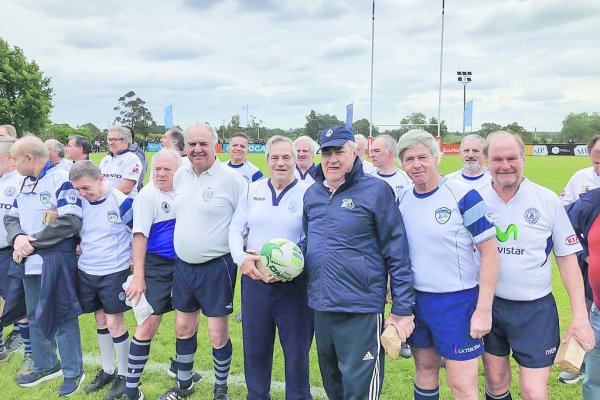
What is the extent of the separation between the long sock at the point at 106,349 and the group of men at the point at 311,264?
0.01m

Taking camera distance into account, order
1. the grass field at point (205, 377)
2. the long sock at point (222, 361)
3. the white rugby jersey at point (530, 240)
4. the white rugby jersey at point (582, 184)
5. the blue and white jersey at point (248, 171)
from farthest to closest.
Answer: the blue and white jersey at point (248, 171) → the white rugby jersey at point (582, 184) → the grass field at point (205, 377) → the long sock at point (222, 361) → the white rugby jersey at point (530, 240)

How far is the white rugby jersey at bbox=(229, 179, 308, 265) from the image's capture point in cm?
344

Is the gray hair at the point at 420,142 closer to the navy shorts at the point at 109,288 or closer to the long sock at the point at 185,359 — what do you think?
the long sock at the point at 185,359

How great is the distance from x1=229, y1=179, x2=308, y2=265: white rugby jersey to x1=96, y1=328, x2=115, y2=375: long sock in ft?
5.88

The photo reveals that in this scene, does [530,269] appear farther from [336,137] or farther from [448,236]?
[336,137]

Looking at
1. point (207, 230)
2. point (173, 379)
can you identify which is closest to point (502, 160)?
point (207, 230)

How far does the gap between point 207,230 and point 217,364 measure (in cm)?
123

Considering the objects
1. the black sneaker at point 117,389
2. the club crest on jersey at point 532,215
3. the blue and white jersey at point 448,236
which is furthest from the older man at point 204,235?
the club crest on jersey at point 532,215

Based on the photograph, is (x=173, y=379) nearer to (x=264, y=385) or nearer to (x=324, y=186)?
(x=264, y=385)

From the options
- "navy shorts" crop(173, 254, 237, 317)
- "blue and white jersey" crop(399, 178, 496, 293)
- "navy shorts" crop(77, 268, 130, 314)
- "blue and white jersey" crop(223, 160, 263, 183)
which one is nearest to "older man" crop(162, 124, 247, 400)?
"navy shorts" crop(173, 254, 237, 317)

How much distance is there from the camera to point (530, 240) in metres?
2.96

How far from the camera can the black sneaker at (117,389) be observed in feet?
13.7

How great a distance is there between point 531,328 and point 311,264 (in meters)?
1.45

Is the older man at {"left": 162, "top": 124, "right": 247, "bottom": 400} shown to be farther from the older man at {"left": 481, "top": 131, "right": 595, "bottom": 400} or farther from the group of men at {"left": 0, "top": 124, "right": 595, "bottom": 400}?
the older man at {"left": 481, "top": 131, "right": 595, "bottom": 400}
